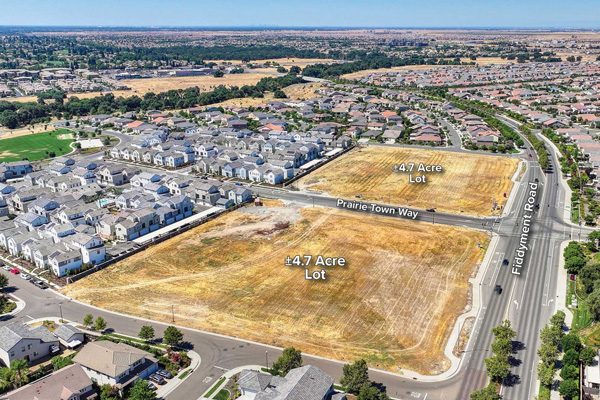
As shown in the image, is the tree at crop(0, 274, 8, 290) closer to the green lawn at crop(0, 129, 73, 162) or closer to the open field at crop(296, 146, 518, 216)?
the open field at crop(296, 146, 518, 216)

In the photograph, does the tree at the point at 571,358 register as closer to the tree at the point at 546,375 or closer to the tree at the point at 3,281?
the tree at the point at 546,375

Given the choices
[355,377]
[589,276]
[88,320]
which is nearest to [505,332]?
[355,377]

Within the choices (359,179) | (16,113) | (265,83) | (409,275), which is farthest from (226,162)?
(265,83)

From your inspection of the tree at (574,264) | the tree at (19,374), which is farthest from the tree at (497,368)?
the tree at (19,374)

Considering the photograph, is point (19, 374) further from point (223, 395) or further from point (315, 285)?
point (315, 285)

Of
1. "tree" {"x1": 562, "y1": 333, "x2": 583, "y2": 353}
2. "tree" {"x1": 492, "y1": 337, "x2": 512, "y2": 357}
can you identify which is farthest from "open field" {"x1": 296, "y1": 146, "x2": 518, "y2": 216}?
"tree" {"x1": 492, "y1": 337, "x2": 512, "y2": 357}

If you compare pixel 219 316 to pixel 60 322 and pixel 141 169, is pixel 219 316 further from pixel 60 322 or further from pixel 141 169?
pixel 141 169
